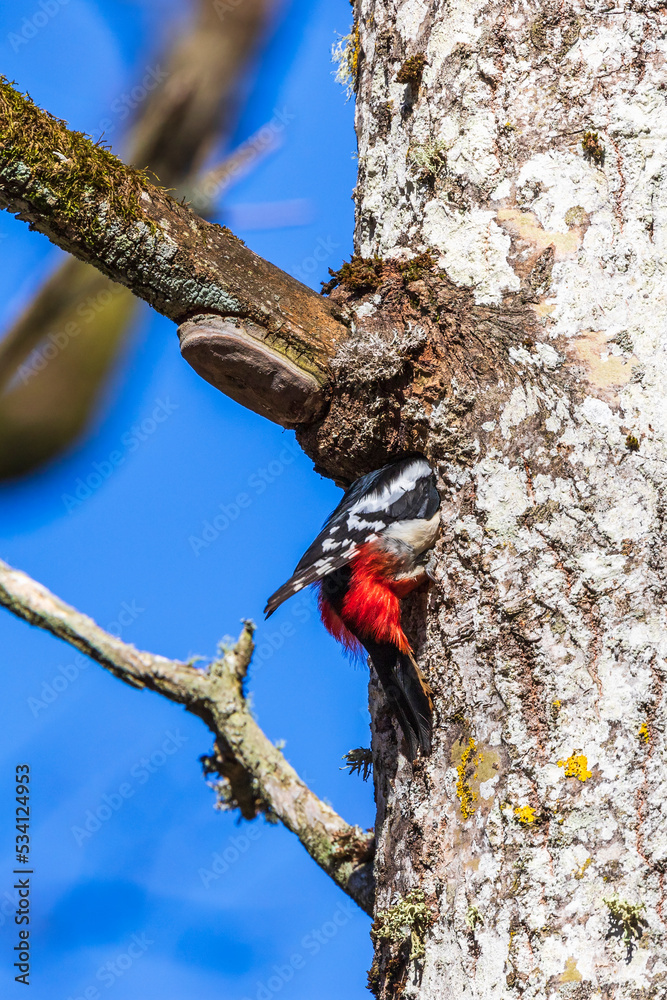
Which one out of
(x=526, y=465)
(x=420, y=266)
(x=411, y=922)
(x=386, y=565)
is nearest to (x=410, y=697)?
(x=386, y=565)

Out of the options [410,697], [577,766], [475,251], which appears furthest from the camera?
[475,251]

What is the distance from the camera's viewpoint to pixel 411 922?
71.1 inches

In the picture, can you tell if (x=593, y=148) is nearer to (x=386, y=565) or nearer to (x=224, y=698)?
(x=386, y=565)

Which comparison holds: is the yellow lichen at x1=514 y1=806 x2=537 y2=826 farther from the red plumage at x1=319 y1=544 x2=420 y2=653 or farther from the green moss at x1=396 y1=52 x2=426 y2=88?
the green moss at x1=396 y1=52 x2=426 y2=88

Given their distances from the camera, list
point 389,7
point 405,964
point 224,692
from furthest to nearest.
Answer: point 224,692 < point 389,7 < point 405,964

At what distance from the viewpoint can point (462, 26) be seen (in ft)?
7.39

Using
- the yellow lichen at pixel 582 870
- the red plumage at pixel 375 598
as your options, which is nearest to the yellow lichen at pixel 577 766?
the yellow lichen at pixel 582 870

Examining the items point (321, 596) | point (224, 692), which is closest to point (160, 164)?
point (321, 596)

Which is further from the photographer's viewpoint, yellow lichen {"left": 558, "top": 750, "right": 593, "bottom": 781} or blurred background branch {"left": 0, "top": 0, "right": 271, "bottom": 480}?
blurred background branch {"left": 0, "top": 0, "right": 271, "bottom": 480}

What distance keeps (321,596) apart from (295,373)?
843mm

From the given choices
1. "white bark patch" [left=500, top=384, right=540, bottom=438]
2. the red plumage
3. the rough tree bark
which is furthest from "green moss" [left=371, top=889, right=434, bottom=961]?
"white bark patch" [left=500, top=384, right=540, bottom=438]

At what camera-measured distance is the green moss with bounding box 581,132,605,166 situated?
6.64ft

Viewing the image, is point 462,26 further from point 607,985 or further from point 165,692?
point 165,692

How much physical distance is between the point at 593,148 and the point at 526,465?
30.9 inches
